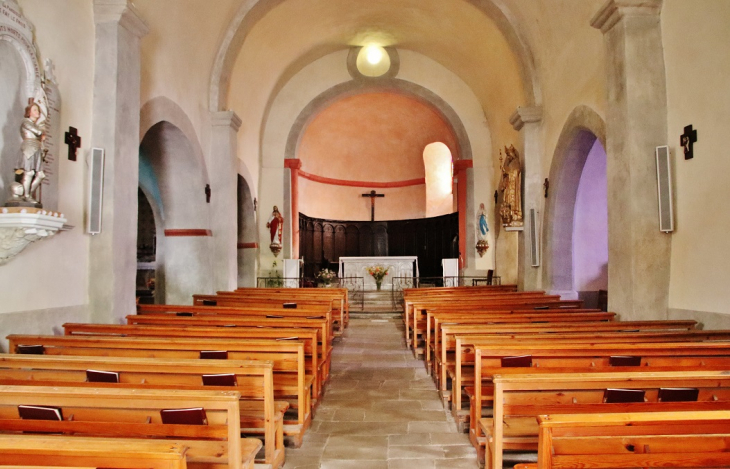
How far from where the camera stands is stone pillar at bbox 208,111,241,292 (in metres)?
9.45

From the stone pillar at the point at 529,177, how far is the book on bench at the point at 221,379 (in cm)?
778

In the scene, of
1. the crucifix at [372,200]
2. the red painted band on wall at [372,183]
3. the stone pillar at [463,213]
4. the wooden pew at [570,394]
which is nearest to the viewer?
the wooden pew at [570,394]

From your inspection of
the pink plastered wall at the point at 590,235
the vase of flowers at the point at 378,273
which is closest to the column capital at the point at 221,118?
the vase of flowers at the point at 378,273

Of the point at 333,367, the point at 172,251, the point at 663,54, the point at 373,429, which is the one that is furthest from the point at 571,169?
the point at 172,251

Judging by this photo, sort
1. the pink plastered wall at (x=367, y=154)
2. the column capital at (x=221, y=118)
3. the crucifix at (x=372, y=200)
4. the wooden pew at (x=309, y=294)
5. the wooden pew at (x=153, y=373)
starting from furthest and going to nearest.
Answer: the crucifix at (x=372, y=200) → the pink plastered wall at (x=367, y=154) → the column capital at (x=221, y=118) → the wooden pew at (x=309, y=294) → the wooden pew at (x=153, y=373)

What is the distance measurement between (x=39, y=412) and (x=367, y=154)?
16.7 metres

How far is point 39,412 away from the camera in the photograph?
2281 mm

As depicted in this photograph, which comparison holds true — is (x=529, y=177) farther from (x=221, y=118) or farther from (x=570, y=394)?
(x=570, y=394)

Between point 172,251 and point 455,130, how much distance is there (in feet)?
27.9

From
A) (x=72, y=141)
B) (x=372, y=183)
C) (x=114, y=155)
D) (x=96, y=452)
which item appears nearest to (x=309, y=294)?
(x=114, y=155)

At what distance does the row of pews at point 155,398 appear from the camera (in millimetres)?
1702

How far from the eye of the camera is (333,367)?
6.46 m

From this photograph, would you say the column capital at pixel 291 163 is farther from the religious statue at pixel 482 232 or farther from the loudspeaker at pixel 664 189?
the loudspeaker at pixel 664 189

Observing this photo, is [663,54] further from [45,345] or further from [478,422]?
[45,345]
